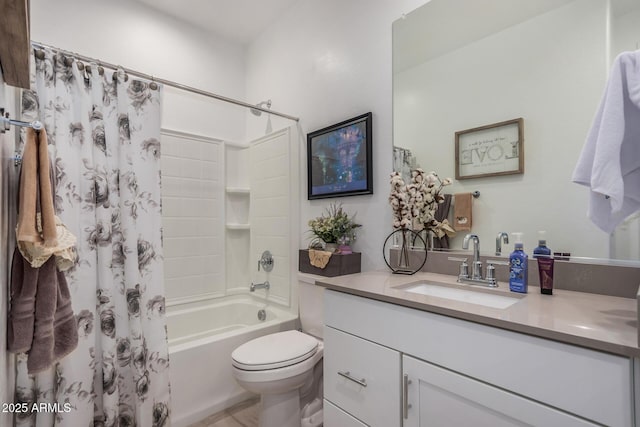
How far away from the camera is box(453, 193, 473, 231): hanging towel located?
4.77 ft

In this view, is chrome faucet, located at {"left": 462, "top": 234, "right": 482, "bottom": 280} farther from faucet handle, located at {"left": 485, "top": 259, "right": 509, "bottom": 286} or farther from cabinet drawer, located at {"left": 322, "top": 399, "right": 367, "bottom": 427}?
cabinet drawer, located at {"left": 322, "top": 399, "right": 367, "bottom": 427}

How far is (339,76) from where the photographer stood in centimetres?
204

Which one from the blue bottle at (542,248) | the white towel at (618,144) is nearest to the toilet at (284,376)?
the blue bottle at (542,248)

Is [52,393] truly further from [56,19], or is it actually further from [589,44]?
[589,44]

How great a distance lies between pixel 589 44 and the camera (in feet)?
3.71

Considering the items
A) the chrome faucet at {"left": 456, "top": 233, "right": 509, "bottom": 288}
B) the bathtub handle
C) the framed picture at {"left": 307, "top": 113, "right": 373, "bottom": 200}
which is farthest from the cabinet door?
the bathtub handle

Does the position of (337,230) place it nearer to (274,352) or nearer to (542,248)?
(274,352)

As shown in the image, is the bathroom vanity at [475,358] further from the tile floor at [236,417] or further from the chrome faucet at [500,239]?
the tile floor at [236,417]

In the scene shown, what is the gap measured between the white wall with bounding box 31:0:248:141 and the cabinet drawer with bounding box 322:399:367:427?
232cm

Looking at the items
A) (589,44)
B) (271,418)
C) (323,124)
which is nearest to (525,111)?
(589,44)

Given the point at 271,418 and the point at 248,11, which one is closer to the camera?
the point at 271,418

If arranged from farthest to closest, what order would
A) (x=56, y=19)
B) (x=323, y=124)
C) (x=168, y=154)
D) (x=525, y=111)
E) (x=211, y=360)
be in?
(x=168, y=154)
(x=323, y=124)
(x=56, y=19)
(x=211, y=360)
(x=525, y=111)

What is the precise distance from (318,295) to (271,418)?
0.69 metres

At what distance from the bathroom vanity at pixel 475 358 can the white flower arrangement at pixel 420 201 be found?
313mm
